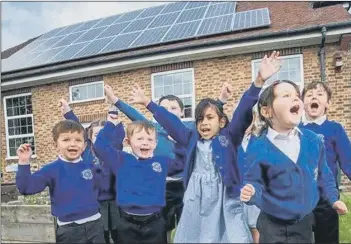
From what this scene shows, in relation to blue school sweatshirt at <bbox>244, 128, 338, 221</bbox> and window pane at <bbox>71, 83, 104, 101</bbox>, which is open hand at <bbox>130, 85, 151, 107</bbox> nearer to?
blue school sweatshirt at <bbox>244, 128, 338, 221</bbox>

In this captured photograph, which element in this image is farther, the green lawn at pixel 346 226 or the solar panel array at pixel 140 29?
the solar panel array at pixel 140 29

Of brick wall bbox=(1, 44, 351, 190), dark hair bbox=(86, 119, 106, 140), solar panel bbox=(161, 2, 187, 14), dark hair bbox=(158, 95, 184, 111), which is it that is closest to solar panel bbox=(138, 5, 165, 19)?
solar panel bbox=(161, 2, 187, 14)

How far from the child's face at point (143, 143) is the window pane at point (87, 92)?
90 centimetres

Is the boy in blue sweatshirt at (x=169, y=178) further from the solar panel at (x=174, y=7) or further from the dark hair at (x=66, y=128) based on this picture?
the solar panel at (x=174, y=7)

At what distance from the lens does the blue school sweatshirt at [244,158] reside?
5.03 ft

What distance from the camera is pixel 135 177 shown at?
5.88 ft

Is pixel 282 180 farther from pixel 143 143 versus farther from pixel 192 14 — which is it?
pixel 192 14

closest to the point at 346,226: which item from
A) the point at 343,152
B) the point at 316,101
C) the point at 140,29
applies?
the point at 343,152

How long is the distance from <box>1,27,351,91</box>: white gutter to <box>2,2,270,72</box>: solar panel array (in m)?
0.39

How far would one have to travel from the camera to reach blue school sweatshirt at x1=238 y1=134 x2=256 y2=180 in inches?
60.4

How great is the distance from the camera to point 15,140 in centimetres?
300

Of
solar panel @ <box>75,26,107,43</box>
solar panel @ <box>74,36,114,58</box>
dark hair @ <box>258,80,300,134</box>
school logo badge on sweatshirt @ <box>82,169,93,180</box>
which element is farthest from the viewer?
solar panel @ <box>75,26,107,43</box>

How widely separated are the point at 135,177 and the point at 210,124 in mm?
463

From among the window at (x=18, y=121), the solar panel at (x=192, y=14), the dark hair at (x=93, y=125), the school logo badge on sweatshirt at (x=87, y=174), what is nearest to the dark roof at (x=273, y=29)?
the window at (x=18, y=121)
